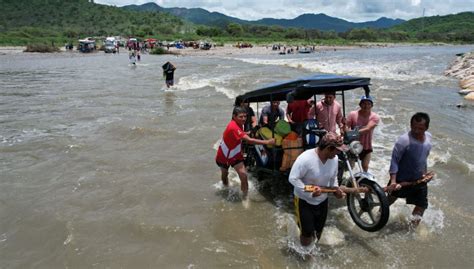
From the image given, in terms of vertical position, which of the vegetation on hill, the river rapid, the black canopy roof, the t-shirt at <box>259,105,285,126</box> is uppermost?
the vegetation on hill

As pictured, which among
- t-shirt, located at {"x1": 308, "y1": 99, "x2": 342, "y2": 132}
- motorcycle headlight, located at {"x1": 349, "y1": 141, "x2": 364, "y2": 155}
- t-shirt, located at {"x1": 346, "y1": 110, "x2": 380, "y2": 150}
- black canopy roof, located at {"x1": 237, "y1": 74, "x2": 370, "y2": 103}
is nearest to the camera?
motorcycle headlight, located at {"x1": 349, "y1": 141, "x2": 364, "y2": 155}

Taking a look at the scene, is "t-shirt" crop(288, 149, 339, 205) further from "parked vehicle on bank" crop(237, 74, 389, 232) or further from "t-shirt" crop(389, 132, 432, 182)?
"t-shirt" crop(389, 132, 432, 182)

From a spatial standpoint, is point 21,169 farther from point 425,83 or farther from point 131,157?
point 425,83

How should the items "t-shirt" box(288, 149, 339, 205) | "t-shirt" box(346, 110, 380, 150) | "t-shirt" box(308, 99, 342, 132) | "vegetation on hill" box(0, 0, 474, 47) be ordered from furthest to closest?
"vegetation on hill" box(0, 0, 474, 47) → "t-shirt" box(308, 99, 342, 132) → "t-shirt" box(346, 110, 380, 150) → "t-shirt" box(288, 149, 339, 205)

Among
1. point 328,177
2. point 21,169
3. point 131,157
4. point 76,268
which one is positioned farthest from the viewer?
point 131,157

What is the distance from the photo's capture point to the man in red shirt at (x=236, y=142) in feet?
20.1

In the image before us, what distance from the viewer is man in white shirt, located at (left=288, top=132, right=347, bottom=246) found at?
13.2ft

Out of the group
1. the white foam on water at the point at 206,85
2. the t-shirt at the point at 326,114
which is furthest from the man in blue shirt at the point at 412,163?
the white foam on water at the point at 206,85

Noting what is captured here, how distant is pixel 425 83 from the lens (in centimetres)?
2378

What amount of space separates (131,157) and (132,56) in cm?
2942

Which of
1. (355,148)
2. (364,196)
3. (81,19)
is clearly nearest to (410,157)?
(355,148)

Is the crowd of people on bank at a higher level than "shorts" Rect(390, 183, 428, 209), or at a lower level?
higher

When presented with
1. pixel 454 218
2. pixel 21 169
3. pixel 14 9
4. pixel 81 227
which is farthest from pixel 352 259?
pixel 14 9

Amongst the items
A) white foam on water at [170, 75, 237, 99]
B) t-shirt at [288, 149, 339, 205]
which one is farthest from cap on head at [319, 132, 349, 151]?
white foam on water at [170, 75, 237, 99]
